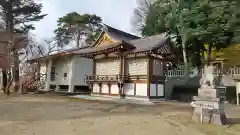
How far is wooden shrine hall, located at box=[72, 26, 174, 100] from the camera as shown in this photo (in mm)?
18250

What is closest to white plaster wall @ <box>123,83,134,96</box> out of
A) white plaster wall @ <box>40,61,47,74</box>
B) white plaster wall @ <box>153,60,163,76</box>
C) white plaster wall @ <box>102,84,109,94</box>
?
white plaster wall @ <box>102,84,109,94</box>

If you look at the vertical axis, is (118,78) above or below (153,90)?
above

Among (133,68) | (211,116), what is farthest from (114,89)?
(211,116)

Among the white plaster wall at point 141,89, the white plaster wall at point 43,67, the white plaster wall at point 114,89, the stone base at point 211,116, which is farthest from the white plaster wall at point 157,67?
the white plaster wall at point 43,67

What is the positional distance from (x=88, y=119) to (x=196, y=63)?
1478cm

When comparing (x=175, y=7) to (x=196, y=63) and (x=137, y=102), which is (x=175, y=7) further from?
(x=137, y=102)

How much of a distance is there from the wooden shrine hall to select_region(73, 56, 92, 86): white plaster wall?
5.00 m

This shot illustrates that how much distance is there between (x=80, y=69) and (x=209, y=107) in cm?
1901

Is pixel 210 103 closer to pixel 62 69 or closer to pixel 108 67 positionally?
pixel 108 67

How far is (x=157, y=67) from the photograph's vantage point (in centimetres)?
1920

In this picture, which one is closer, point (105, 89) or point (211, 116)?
point (211, 116)

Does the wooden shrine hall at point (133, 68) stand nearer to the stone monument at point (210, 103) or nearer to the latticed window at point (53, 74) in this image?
the stone monument at point (210, 103)

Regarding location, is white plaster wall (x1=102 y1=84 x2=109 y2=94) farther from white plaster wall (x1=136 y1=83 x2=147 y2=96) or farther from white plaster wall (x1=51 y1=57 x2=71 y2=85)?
white plaster wall (x1=51 y1=57 x2=71 y2=85)

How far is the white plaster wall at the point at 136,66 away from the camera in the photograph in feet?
60.7
